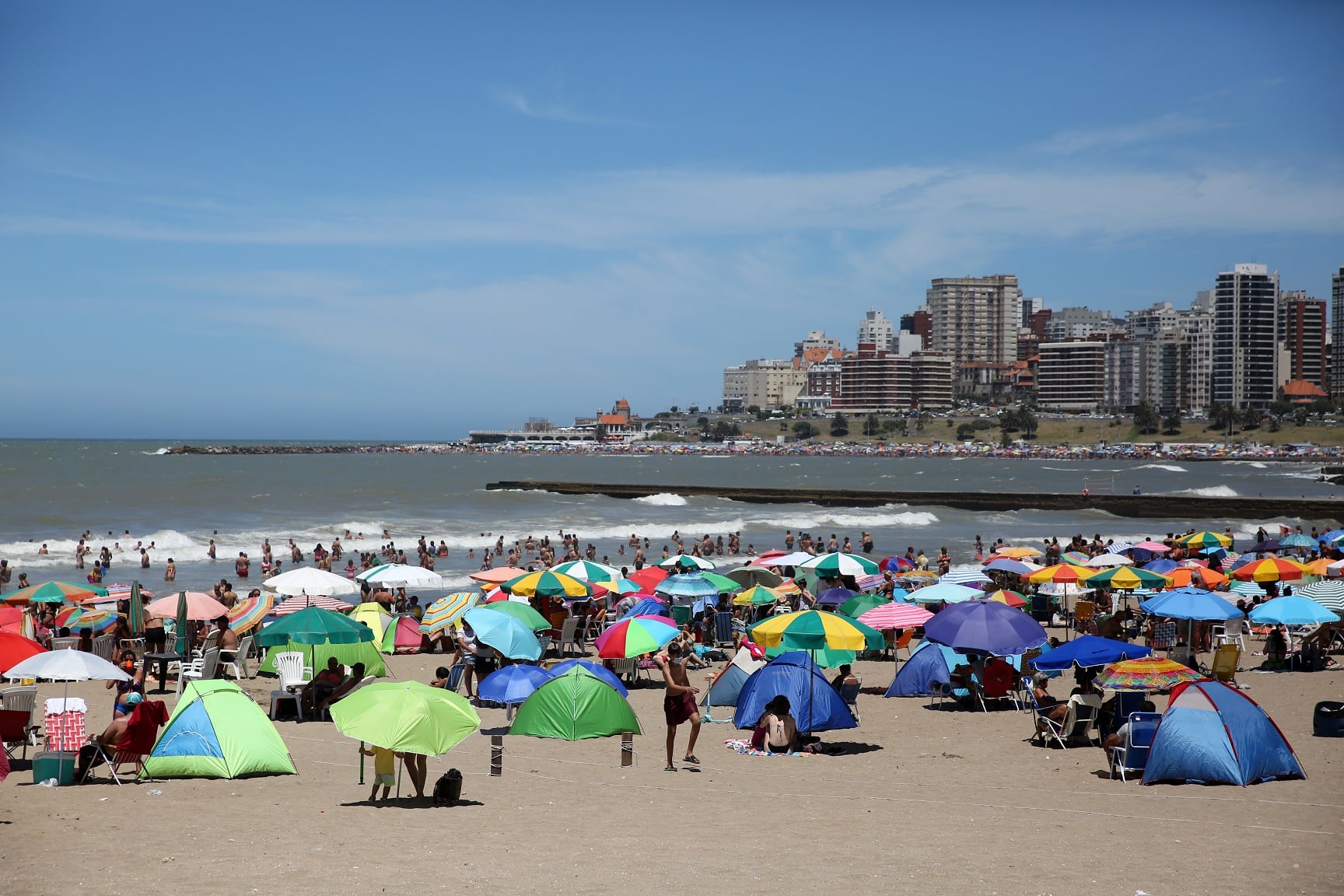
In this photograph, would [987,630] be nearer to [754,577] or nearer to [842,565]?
[754,577]

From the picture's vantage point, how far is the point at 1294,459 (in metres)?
135

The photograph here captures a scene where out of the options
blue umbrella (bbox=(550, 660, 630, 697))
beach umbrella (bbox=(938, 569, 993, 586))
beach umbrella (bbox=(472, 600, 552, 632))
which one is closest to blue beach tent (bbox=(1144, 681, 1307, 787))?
blue umbrella (bbox=(550, 660, 630, 697))

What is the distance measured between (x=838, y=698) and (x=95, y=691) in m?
8.98

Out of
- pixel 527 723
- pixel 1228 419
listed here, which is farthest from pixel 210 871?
pixel 1228 419

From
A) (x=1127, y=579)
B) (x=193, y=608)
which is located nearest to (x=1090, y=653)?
(x=1127, y=579)

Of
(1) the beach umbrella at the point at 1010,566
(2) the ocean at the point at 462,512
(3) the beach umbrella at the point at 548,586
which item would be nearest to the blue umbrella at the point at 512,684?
(3) the beach umbrella at the point at 548,586

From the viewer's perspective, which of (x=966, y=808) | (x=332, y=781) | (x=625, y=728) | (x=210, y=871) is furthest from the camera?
(x=625, y=728)

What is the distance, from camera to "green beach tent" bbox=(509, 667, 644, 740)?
35.7ft

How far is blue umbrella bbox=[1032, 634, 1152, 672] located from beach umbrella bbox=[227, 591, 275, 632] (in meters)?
10.4

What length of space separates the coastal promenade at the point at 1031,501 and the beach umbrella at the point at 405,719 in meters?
49.0

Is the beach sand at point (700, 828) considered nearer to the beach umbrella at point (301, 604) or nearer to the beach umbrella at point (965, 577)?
the beach umbrella at point (301, 604)

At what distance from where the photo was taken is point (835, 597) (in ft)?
60.6

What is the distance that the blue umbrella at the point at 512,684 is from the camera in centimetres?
1148

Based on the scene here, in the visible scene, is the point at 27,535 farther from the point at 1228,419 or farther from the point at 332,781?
the point at 1228,419
